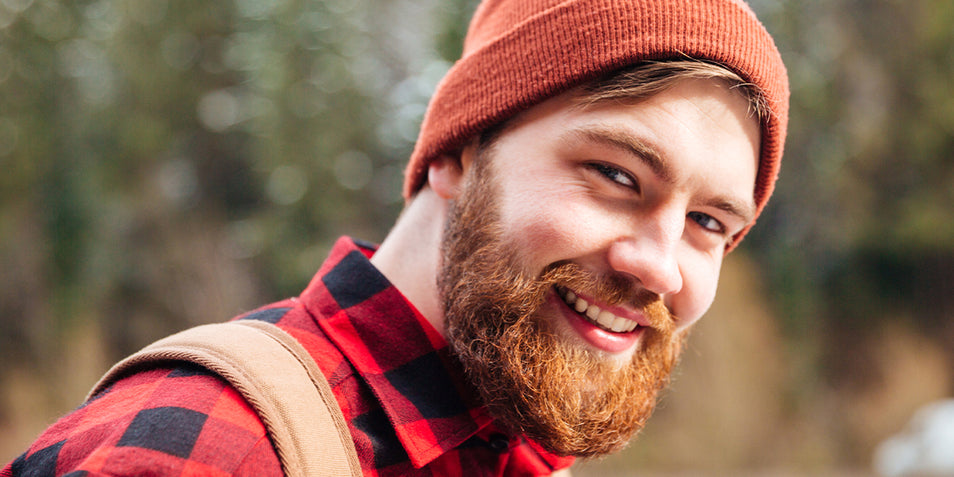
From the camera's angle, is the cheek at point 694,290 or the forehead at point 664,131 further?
the cheek at point 694,290

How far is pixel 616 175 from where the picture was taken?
4.49 feet

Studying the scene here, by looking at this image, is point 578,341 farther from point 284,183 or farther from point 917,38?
point 917,38

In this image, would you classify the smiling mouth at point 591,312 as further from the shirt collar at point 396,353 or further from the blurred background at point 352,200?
the blurred background at point 352,200

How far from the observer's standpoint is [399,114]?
990 cm

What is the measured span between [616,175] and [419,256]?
44 centimetres

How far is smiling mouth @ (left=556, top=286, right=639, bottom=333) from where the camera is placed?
1.39 m

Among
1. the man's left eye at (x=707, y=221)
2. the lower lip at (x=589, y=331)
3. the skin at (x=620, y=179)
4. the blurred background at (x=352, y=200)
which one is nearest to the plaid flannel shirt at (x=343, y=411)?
the skin at (x=620, y=179)

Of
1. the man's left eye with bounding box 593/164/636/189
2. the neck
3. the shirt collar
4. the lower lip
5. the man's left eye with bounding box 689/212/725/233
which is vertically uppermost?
the man's left eye with bounding box 689/212/725/233

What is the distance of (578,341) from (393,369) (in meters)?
0.36

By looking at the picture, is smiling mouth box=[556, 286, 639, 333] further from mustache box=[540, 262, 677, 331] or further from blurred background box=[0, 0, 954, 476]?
blurred background box=[0, 0, 954, 476]

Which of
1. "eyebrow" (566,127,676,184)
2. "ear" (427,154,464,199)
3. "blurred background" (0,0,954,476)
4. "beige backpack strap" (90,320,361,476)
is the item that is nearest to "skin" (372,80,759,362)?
"eyebrow" (566,127,676,184)

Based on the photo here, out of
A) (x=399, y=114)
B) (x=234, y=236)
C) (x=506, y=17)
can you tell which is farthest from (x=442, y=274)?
(x=234, y=236)

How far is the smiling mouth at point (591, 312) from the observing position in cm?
139

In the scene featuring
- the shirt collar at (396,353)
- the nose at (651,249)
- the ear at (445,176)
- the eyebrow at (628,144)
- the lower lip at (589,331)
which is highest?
the eyebrow at (628,144)
